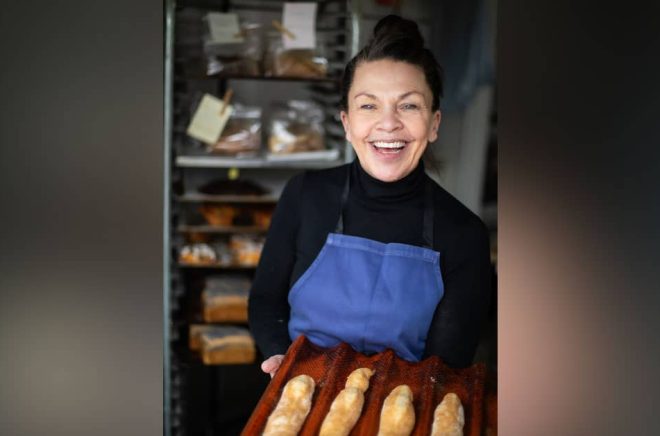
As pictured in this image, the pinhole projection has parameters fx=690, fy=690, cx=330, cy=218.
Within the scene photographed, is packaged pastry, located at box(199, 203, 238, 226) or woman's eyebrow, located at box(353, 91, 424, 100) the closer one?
woman's eyebrow, located at box(353, 91, 424, 100)

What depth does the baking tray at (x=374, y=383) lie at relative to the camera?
4.25 feet

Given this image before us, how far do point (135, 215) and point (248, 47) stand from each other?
190cm

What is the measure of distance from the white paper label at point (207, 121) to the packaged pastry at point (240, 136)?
44mm

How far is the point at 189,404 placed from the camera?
3379 millimetres

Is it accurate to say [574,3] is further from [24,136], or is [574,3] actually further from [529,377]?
[24,136]

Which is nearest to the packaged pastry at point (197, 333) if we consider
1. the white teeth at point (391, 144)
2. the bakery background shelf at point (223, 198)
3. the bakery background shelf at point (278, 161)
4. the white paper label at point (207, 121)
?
the bakery background shelf at point (223, 198)

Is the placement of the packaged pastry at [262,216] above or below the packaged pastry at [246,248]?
above

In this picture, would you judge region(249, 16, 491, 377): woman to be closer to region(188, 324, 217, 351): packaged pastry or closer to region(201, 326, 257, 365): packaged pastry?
region(201, 326, 257, 365): packaged pastry

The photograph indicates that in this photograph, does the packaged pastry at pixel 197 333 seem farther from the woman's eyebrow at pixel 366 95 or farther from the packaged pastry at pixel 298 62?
the woman's eyebrow at pixel 366 95

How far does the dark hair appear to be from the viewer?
1.46 metres

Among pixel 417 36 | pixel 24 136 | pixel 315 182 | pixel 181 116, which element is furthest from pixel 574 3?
pixel 181 116

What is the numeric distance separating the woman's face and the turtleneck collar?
0.6 inches

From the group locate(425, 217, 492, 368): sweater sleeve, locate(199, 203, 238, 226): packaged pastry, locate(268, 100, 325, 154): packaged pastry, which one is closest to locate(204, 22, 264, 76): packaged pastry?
locate(268, 100, 325, 154): packaged pastry

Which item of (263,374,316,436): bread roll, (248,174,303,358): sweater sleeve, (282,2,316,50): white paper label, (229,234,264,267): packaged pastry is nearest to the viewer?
(263,374,316,436): bread roll
